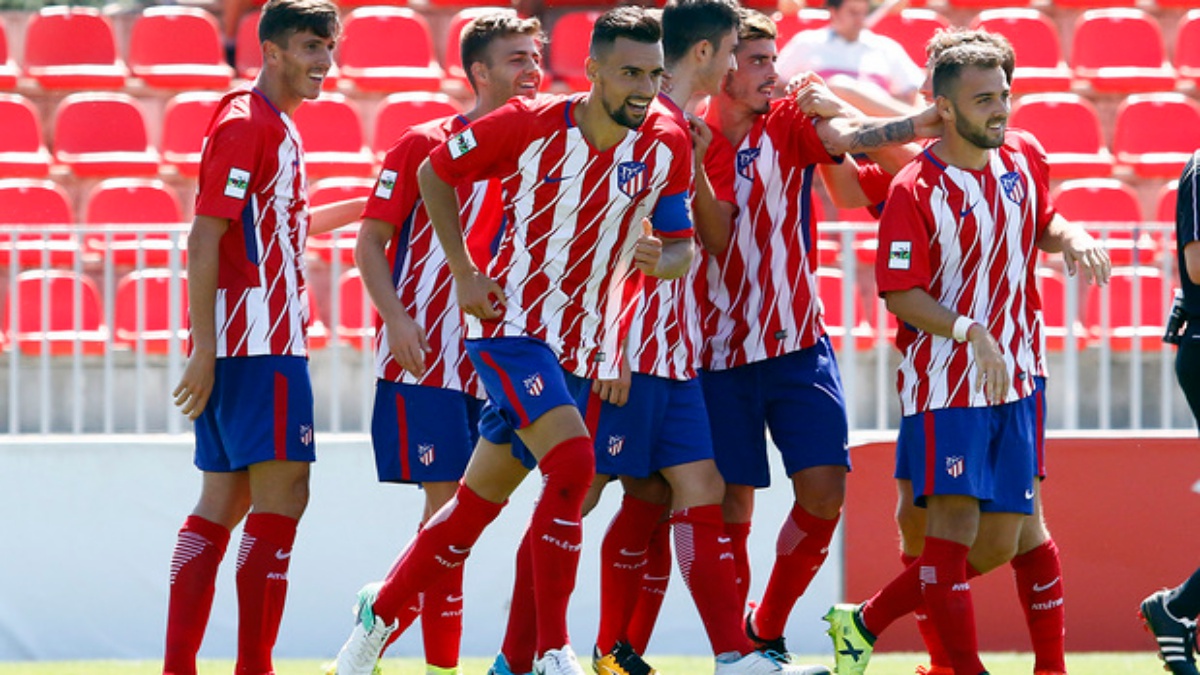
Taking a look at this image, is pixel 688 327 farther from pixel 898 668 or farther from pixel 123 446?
pixel 123 446

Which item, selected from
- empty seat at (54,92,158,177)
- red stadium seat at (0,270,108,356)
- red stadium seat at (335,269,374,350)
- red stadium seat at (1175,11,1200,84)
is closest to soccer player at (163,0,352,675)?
red stadium seat at (335,269,374,350)

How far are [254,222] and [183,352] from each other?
2.69m

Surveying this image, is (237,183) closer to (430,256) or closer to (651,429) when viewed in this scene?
(430,256)

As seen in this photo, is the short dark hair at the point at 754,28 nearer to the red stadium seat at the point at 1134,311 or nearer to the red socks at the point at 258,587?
the red socks at the point at 258,587

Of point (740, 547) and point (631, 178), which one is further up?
point (631, 178)

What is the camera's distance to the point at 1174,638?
5941mm

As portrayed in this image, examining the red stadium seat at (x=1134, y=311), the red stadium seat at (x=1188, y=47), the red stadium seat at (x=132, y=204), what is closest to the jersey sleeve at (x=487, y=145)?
the red stadium seat at (x=1134, y=311)

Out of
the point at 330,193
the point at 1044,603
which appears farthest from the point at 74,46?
the point at 1044,603

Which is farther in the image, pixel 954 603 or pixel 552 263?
pixel 954 603

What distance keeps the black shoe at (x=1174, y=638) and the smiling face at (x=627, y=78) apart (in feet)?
7.91

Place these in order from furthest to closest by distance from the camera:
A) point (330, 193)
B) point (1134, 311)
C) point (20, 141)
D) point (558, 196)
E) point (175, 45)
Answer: point (175, 45), point (20, 141), point (330, 193), point (1134, 311), point (558, 196)

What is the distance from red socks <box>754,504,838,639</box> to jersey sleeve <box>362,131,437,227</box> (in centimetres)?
161

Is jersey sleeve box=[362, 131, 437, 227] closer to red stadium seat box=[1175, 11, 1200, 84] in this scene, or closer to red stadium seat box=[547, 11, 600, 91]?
red stadium seat box=[547, 11, 600, 91]

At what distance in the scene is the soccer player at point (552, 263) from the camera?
5066 mm
